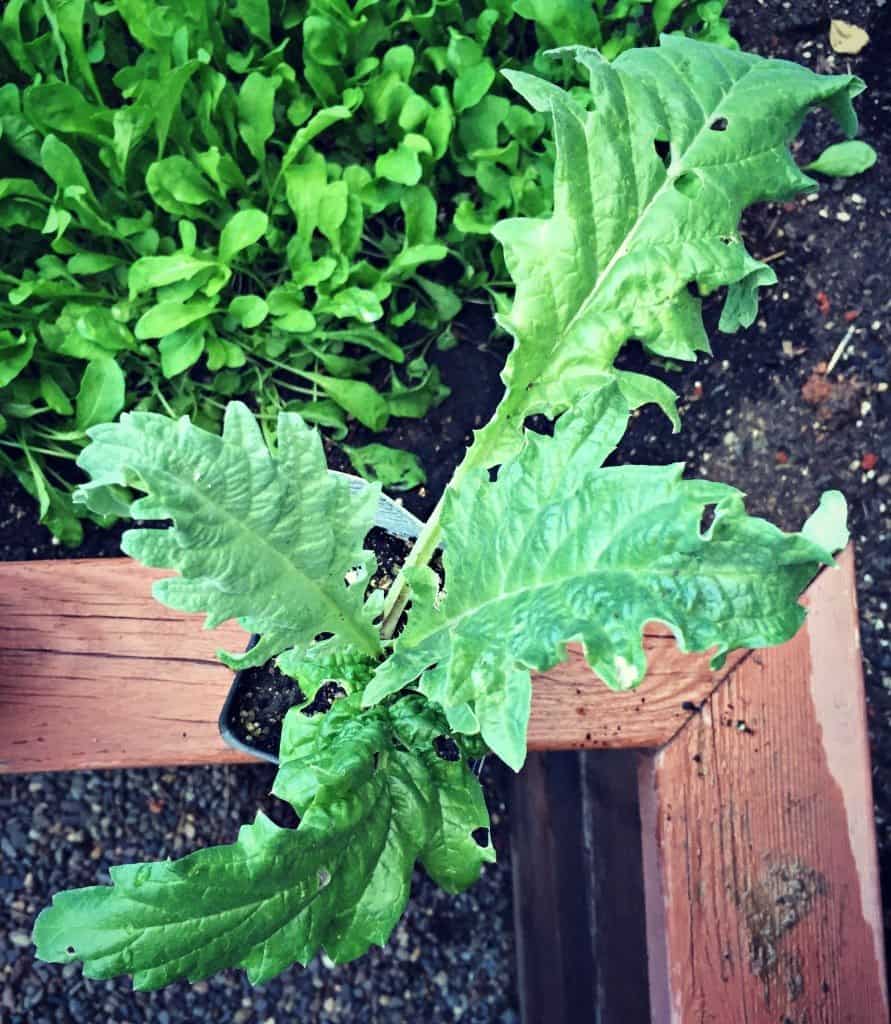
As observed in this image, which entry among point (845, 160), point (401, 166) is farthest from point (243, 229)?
point (845, 160)

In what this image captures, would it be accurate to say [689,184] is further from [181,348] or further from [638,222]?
[181,348]

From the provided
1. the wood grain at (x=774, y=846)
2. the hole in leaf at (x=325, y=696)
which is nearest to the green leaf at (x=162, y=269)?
the hole in leaf at (x=325, y=696)

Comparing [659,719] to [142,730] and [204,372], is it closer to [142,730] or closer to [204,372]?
[142,730]

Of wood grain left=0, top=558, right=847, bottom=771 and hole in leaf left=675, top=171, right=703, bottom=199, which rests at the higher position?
hole in leaf left=675, top=171, right=703, bottom=199

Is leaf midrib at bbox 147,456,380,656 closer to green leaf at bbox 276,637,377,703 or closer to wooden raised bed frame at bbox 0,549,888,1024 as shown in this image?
green leaf at bbox 276,637,377,703

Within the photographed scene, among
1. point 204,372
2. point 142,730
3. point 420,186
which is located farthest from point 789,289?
point 142,730

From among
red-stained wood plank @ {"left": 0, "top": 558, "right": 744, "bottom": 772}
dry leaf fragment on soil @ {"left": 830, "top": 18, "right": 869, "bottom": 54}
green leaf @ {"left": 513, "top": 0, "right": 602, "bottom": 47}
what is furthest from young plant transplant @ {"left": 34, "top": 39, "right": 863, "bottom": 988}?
dry leaf fragment on soil @ {"left": 830, "top": 18, "right": 869, "bottom": 54}
